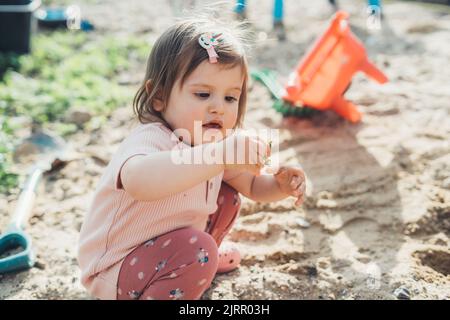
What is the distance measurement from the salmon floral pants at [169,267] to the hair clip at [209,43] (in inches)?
17.9

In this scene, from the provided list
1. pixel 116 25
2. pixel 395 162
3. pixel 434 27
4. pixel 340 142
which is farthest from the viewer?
pixel 116 25

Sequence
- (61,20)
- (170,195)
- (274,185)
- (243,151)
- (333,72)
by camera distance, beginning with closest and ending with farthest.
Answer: (243,151)
(170,195)
(274,185)
(333,72)
(61,20)

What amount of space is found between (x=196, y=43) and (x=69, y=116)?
1.47 m

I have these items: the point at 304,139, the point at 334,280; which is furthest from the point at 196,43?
the point at 304,139

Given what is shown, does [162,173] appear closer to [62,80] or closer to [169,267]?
[169,267]

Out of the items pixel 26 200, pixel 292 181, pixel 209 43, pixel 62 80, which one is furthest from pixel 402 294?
pixel 62 80

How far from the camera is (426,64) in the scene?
3.11 meters

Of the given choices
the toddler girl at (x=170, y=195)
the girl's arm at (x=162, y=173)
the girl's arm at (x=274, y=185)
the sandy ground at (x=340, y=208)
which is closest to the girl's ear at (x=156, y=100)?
the toddler girl at (x=170, y=195)

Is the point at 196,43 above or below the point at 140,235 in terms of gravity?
above

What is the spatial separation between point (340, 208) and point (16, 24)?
2.48 m

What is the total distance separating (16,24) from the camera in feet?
11.3

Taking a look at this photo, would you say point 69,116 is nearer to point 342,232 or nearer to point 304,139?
point 304,139

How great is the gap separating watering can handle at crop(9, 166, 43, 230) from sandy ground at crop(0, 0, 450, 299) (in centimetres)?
6

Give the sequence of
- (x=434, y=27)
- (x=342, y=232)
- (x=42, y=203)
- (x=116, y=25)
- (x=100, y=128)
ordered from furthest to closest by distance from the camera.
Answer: (x=116, y=25) < (x=434, y=27) < (x=100, y=128) < (x=42, y=203) < (x=342, y=232)
